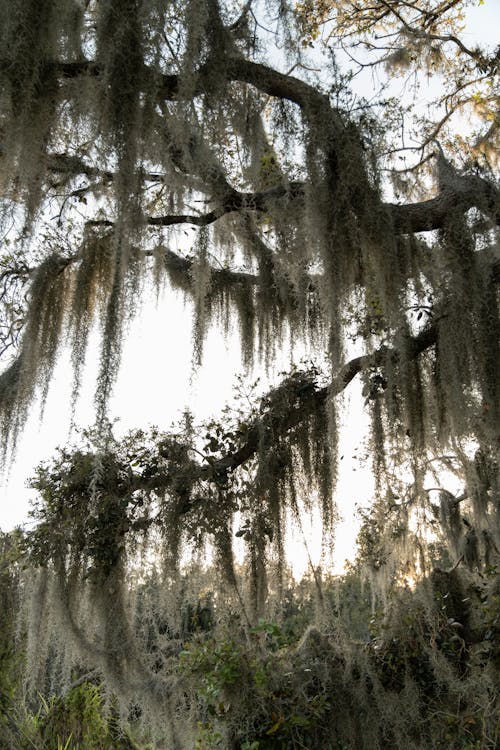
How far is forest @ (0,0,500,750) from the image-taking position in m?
2.86

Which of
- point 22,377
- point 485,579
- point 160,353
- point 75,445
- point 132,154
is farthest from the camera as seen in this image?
point 485,579

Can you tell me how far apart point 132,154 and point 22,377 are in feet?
4.94

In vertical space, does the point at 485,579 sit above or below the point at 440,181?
below

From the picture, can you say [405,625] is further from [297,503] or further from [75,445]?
[75,445]

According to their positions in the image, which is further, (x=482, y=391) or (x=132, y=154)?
(x=482, y=391)

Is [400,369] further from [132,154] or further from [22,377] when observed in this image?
[22,377]

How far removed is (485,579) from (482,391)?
6.44ft

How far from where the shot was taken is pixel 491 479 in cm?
441

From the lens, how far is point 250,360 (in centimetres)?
423

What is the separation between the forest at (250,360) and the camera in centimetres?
286

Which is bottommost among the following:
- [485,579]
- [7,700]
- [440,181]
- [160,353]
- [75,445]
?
[7,700]

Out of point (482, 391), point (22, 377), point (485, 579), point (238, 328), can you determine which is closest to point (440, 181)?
point (482, 391)

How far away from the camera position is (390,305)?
3.07 metres

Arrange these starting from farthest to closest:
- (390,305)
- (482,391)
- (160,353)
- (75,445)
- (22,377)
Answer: (160,353) → (75,445) → (22,377) → (482,391) → (390,305)
